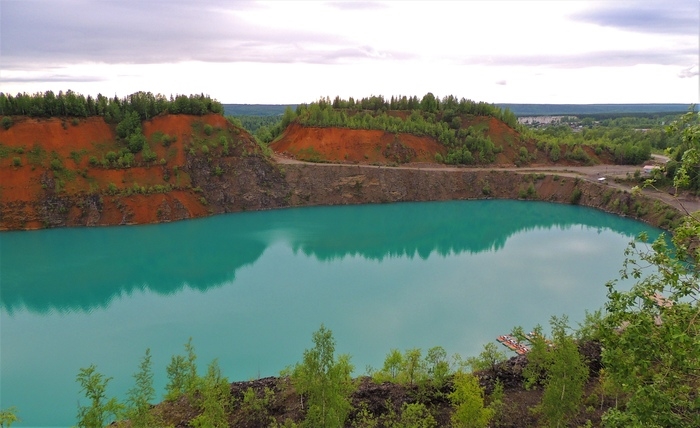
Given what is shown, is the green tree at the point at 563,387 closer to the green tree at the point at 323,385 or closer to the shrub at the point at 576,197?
the green tree at the point at 323,385

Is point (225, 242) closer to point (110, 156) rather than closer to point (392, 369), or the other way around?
point (110, 156)

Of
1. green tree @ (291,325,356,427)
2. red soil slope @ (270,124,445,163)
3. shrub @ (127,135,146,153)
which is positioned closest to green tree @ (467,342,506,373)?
green tree @ (291,325,356,427)

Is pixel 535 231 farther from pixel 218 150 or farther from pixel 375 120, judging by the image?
pixel 218 150

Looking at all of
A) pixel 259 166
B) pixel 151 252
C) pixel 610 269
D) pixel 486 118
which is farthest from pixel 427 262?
pixel 486 118

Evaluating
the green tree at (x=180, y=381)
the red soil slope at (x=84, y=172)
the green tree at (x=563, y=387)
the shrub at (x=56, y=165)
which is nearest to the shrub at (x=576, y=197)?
the red soil slope at (x=84, y=172)

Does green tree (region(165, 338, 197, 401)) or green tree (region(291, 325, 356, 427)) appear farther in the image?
green tree (region(165, 338, 197, 401))

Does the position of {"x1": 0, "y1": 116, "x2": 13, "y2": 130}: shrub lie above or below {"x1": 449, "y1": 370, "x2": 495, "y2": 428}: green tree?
above

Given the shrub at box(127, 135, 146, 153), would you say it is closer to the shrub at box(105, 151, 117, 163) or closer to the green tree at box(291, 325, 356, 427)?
the shrub at box(105, 151, 117, 163)

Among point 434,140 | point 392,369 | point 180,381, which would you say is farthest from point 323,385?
point 434,140
